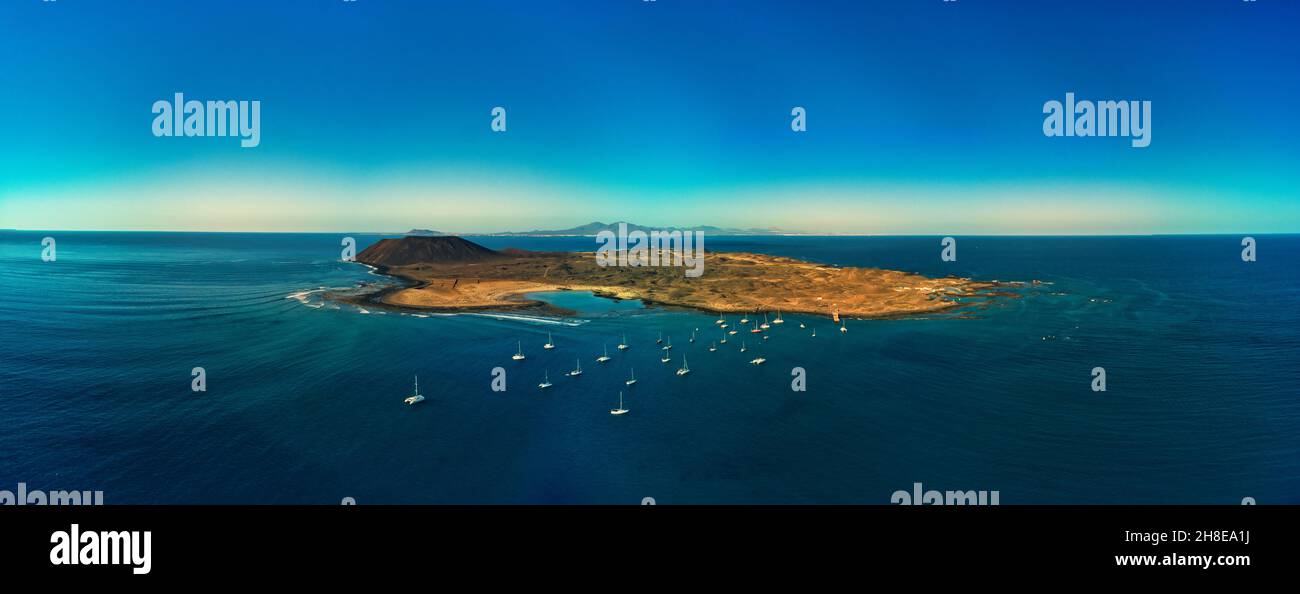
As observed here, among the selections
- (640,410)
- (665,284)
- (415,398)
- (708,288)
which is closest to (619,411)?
(640,410)

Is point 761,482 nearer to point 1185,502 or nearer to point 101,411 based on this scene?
point 1185,502

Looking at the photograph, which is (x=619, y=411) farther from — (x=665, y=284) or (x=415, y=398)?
(x=665, y=284)

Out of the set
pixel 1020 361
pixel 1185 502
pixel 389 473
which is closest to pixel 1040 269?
pixel 1020 361

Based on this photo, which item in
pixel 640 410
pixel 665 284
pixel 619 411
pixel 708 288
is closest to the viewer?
pixel 619 411

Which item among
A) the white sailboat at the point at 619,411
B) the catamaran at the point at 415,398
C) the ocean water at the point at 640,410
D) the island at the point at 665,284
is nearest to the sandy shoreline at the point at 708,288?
the island at the point at 665,284

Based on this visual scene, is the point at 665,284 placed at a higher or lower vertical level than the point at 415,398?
higher

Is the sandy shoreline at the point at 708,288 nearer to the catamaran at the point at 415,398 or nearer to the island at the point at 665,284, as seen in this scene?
the island at the point at 665,284
